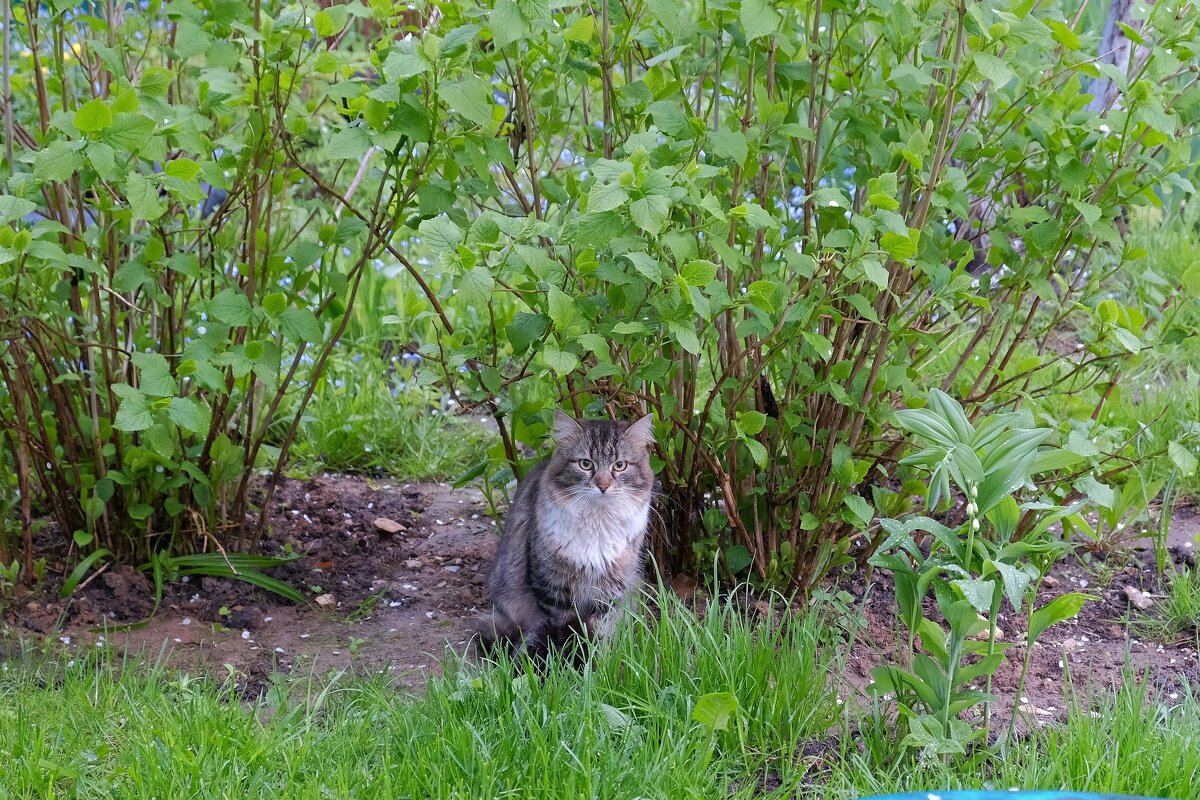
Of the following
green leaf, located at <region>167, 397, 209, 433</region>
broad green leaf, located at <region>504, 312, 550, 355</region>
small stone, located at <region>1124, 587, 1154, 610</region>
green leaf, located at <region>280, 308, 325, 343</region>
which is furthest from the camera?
small stone, located at <region>1124, 587, 1154, 610</region>

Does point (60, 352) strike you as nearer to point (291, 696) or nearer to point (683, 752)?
point (291, 696)

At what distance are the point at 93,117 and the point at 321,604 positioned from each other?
177cm

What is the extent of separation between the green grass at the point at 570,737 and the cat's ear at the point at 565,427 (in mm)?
672

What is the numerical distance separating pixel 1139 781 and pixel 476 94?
2.11 metres

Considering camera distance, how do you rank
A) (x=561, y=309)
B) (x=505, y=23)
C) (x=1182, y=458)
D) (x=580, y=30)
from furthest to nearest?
(x=1182, y=458), (x=580, y=30), (x=561, y=309), (x=505, y=23)

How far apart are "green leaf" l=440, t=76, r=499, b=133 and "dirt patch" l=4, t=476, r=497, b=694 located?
1427 millimetres

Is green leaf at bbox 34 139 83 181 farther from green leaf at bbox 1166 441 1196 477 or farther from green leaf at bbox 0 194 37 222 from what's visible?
green leaf at bbox 1166 441 1196 477

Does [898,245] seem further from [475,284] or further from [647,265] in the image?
[475,284]

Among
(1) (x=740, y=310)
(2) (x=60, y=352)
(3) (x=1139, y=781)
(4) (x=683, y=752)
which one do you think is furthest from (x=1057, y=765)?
(2) (x=60, y=352)

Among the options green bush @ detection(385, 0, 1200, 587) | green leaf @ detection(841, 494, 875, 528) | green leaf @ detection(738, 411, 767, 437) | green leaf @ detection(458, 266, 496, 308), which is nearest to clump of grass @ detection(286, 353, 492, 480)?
green bush @ detection(385, 0, 1200, 587)

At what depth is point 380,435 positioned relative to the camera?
5.10 meters

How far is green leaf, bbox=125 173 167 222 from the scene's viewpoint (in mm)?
2816

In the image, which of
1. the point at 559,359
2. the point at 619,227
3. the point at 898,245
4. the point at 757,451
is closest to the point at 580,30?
the point at 619,227

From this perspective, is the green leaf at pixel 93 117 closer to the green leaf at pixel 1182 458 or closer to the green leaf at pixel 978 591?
the green leaf at pixel 978 591
